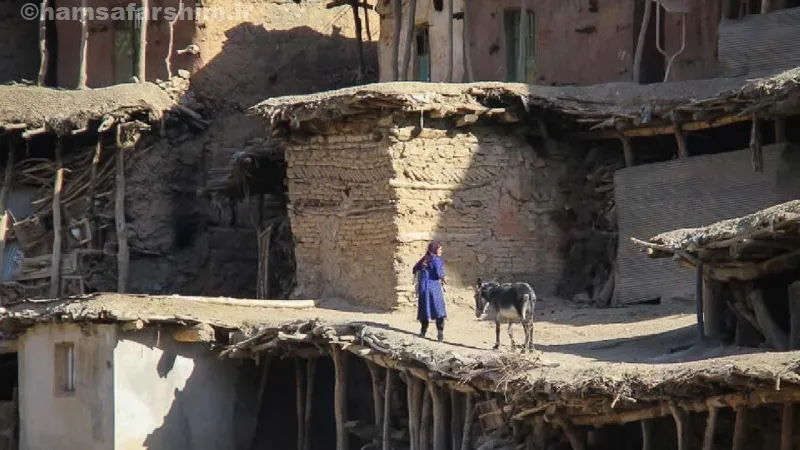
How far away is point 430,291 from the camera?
1028 inches

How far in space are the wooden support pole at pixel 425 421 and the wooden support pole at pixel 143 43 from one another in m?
11.2

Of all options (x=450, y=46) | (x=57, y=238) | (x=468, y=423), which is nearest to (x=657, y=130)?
(x=450, y=46)

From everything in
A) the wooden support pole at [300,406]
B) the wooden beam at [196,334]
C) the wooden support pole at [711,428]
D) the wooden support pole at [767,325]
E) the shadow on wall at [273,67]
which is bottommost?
the wooden support pole at [300,406]

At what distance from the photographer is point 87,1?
121ft

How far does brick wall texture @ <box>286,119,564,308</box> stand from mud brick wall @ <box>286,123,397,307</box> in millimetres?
14

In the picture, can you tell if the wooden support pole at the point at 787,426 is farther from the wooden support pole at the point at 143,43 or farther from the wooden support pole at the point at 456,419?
the wooden support pole at the point at 143,43

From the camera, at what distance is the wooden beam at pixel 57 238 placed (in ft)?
113

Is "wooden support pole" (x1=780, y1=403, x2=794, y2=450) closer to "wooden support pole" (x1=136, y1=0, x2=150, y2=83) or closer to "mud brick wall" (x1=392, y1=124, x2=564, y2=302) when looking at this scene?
"mud brick wall" (x1=392, y1=124, x2=564, y2=302)

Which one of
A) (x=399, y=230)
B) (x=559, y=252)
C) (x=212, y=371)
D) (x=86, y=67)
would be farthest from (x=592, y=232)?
(x=86, y=67)

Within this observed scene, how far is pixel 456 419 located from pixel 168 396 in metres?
5.03

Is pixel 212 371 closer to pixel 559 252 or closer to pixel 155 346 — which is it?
pixel 155 346

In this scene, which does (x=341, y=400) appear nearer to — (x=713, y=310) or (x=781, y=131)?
(x=713, y=310)

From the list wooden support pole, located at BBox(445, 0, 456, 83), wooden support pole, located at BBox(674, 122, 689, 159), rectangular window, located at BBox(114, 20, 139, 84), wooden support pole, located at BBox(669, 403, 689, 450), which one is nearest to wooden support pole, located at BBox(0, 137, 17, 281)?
rectangular window, located at BBox(114, 20, 139, 84)

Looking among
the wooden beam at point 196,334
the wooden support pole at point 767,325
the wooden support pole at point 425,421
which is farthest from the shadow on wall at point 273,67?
the wooden support pole at point 767,325
